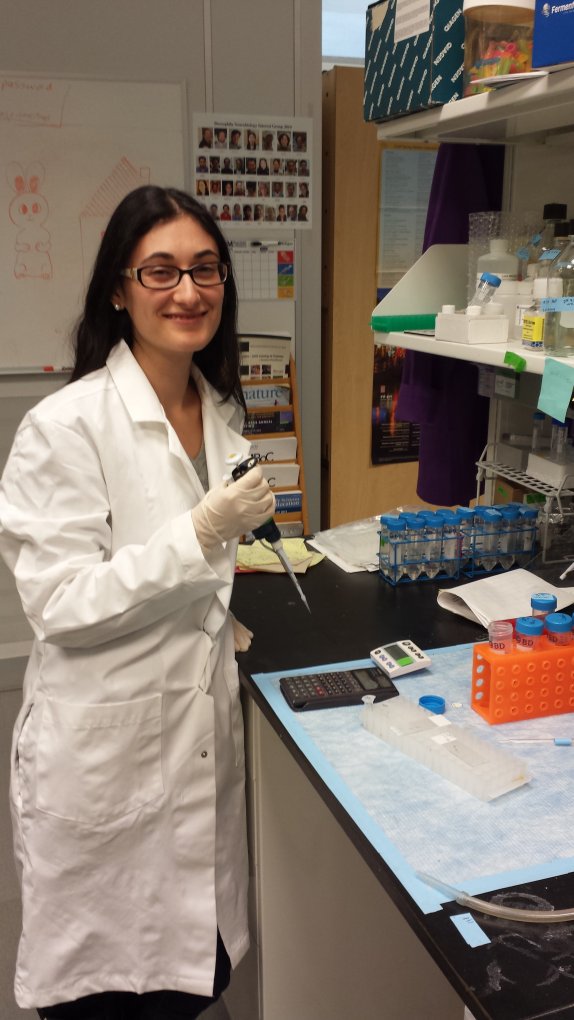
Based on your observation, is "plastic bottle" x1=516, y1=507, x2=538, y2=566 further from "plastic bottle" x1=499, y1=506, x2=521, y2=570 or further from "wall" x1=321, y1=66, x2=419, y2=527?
"wall" x1=321, y1=66, x2=419, y2=527

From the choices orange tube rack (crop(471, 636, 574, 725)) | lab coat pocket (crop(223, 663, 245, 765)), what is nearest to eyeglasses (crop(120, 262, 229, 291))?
lab coat pocket (crop(223, 663, 245, 765))

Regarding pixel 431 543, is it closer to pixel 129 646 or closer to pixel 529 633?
pixel 529 633

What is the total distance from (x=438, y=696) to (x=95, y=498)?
0.62 m

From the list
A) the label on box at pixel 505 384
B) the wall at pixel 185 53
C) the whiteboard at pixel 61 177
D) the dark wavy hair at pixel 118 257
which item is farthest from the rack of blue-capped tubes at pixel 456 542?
the whiteboard at pixel 61 177

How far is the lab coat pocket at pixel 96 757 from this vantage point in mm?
1295

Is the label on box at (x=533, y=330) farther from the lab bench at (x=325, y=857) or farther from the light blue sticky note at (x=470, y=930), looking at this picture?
the light blue sticky note at (x=470, y=930)

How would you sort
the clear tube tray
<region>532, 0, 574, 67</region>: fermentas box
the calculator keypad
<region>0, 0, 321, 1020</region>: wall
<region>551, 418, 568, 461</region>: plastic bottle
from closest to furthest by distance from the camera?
the clear tube tray → <region>532, 0, 574, 67</region>: fermentas box → the calculator keypad → <region>551, 418, 568, 461</region>: plastic bottle → <region>0, 0, 321, 1020</region>: wall

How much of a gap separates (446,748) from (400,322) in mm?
1036

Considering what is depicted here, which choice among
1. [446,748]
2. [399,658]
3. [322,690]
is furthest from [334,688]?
[446,748]

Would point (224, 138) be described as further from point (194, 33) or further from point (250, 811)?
point (250, 811)

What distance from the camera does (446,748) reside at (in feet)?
3.87

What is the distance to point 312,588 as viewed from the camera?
71.7 inches

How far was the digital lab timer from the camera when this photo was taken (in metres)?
1.41

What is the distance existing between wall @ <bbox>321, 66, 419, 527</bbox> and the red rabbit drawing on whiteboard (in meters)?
1.23
